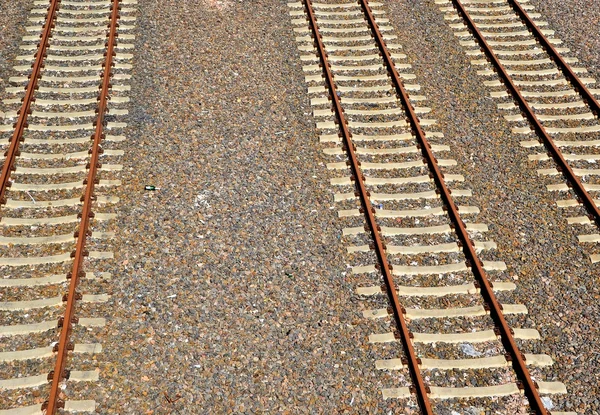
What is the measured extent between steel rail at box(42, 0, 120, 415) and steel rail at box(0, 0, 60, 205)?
109cm

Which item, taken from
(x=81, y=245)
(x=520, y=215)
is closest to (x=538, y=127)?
(x=520, y=215)

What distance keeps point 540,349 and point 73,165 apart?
7010 millimetres

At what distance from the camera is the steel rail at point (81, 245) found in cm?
635

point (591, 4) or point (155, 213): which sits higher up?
point (591, 4)

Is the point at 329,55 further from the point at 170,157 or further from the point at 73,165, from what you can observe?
the point at 73,165

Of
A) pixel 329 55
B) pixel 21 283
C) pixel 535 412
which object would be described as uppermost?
pixel 329 55

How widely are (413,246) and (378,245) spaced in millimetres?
551

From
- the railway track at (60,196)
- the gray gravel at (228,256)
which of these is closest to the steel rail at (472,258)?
the gray gravel at (228,256)

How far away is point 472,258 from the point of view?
7.93 m

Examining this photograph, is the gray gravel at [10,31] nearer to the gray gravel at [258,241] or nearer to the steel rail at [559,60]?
the gray gravel at [258,241]

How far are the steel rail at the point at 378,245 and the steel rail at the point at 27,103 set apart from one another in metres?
5.08

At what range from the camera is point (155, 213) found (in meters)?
8.34

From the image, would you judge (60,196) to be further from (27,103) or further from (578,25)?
(578,25)

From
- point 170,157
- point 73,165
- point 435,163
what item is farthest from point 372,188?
point 73,165
